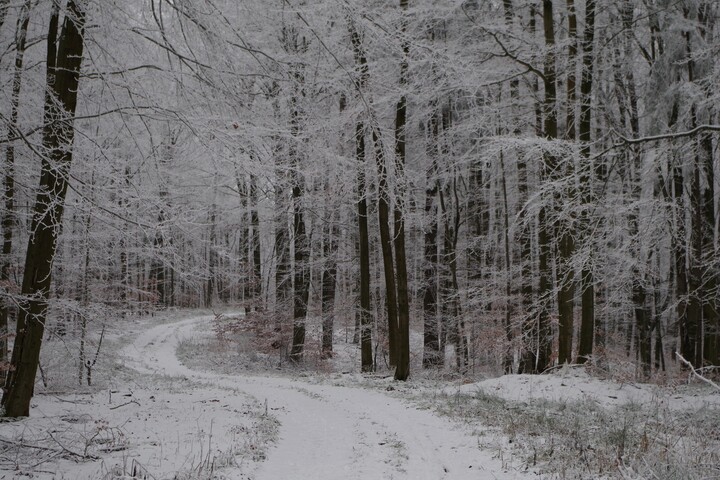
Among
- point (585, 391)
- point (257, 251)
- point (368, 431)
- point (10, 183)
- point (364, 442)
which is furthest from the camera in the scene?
point (257, 251)

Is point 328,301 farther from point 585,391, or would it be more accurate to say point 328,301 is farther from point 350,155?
point 585,391

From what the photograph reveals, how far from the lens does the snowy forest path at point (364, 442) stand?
532 centimetres

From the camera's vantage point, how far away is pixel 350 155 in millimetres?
15016

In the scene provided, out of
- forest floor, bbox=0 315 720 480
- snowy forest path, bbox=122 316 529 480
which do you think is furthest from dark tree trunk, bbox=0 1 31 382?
snowy forest path, bbox=122 316 529 480

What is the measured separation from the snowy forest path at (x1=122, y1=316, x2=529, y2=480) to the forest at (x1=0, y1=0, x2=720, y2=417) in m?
2.82

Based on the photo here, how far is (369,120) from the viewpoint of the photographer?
5.46m

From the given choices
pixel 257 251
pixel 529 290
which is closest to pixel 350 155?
pixel 529 290

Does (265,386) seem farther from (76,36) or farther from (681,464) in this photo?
(681,464)

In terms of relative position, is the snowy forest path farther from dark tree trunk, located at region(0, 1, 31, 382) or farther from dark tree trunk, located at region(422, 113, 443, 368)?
dark tree trunk, located at region(422, 113, 443, 368)

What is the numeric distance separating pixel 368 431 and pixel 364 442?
652mm

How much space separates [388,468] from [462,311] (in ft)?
45.9

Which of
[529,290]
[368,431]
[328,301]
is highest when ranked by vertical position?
[529,290]

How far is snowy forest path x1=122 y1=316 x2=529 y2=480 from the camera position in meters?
5.32

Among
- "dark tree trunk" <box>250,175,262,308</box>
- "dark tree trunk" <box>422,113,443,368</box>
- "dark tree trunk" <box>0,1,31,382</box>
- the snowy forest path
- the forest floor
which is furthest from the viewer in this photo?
"dark tree trunk" <box>250,175,262,308</box>
